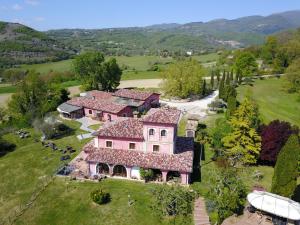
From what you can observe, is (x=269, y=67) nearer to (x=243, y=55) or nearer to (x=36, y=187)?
(x=243, y=55)

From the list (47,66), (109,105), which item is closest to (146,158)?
(109,105)

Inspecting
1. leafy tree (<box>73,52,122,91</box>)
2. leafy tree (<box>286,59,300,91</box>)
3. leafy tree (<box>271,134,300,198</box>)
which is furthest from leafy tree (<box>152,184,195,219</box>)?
leafy tree (<box>286,59,300,91</box>)

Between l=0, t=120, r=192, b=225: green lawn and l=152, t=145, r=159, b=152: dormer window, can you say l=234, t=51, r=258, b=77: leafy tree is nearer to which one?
l=152, t=145, r=159, b=152: dormer window

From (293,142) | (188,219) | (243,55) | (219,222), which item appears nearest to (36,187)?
(188,219)

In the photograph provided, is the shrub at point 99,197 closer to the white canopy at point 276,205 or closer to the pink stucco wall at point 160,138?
the pink stucco wall at point 160,138

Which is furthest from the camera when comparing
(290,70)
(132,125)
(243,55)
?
(243,55)
